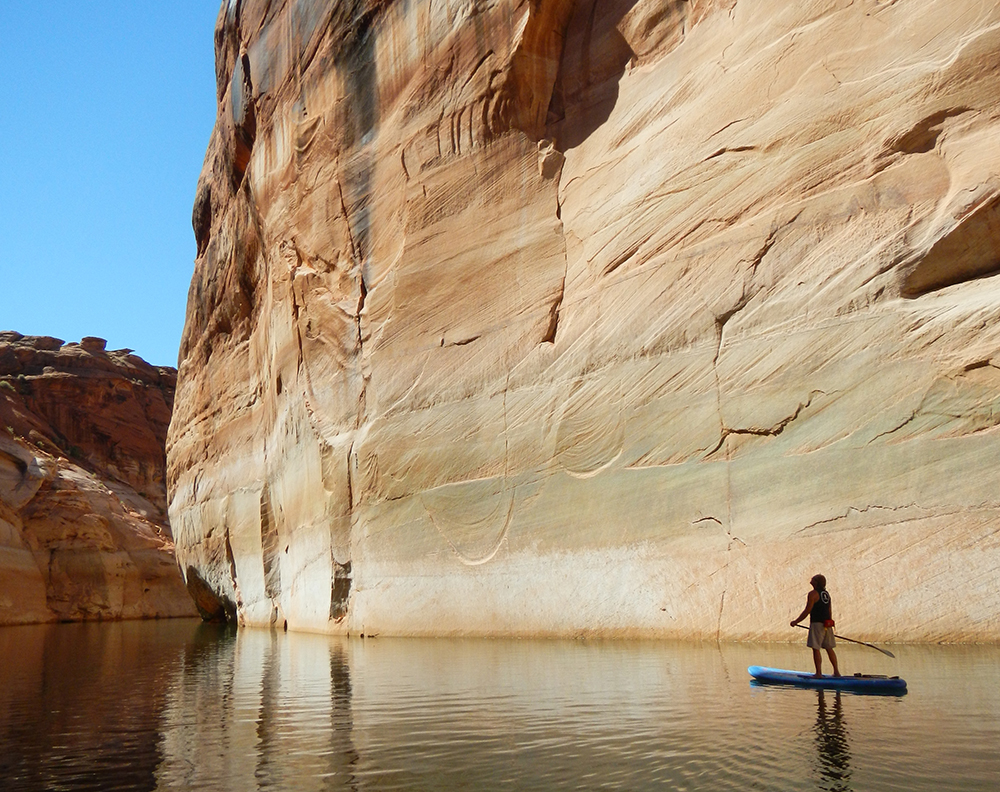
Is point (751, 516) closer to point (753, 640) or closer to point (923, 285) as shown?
point (753, 640)

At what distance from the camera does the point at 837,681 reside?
6.61 metres

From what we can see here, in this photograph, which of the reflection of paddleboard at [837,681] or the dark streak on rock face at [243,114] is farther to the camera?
the dark streak on rock face at [243,114]

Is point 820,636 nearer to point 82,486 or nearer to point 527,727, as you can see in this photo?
point 527,727

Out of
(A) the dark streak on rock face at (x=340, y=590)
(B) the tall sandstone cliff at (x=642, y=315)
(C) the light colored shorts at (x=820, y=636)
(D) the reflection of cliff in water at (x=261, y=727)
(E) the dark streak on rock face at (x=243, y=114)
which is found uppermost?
(E) the dark streak on rock face at (x=243, y=114)

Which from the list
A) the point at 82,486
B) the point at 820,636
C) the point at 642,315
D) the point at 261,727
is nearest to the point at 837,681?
the point at 820,636

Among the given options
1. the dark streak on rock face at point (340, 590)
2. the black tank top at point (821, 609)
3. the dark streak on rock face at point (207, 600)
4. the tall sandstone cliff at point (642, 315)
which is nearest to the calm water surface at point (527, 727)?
the black tank top at point (821, 609)

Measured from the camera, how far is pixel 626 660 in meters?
9.16

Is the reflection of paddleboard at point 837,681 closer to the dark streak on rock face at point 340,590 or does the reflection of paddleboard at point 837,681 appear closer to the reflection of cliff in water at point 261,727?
the reflection of cliff in water at point 261,727

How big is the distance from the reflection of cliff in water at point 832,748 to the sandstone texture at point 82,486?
33043mm

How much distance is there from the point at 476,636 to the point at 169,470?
22.4 meters

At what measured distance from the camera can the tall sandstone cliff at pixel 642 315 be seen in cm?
962

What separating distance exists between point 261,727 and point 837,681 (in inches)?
153

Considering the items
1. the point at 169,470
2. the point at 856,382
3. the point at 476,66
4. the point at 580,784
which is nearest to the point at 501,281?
the point at 476,66

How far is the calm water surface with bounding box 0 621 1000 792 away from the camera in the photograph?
439 centimetres
